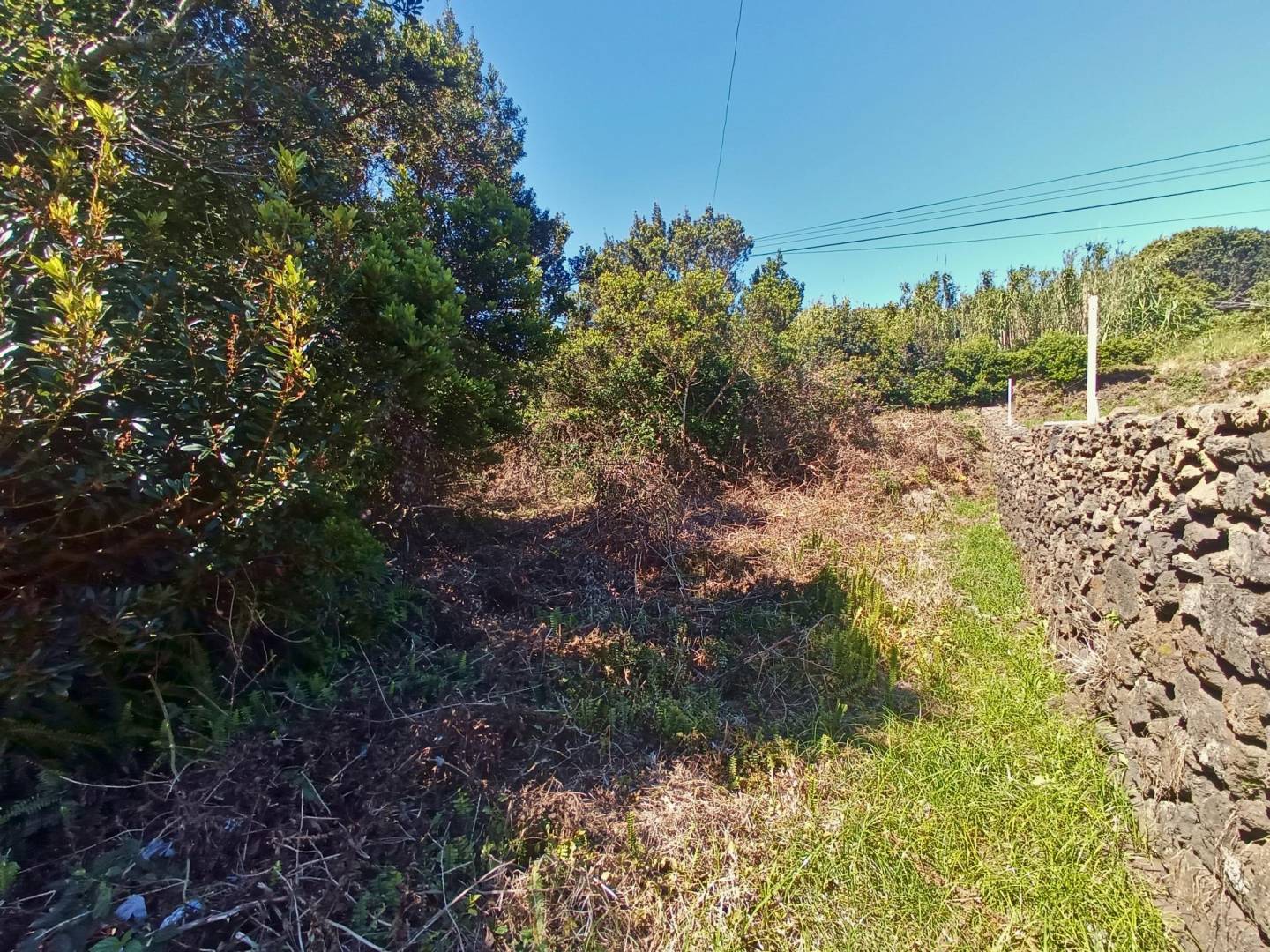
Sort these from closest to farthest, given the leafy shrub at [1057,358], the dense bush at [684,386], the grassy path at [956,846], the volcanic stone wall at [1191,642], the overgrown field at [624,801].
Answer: the volcanic stone wall at [1191,642] < the overgrown field at [624,801] < the grassy path at [956,846] < the dense bush at [684,386] < the leafy shrub at [1057,358]

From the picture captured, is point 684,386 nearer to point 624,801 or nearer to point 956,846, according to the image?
point 624,801

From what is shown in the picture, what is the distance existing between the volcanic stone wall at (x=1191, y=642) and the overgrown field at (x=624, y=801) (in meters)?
0.23

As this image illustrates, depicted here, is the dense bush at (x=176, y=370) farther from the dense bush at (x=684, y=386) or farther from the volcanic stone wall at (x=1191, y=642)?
the dense bush at (x=684, y=386)

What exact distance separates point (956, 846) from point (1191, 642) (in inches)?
45.2

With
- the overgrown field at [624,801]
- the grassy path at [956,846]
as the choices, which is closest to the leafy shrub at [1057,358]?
the overgrown field at [624,801]

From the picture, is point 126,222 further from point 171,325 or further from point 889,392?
point 889,392

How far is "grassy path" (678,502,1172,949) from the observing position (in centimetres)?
174

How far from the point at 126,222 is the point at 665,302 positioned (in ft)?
17.8

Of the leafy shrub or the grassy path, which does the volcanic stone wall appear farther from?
the leafy shrub

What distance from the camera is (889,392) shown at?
13.5 metres

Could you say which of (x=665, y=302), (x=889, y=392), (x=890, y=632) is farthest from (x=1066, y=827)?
(x=889, y=392)

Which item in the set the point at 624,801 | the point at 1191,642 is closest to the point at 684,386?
the point at 624,801

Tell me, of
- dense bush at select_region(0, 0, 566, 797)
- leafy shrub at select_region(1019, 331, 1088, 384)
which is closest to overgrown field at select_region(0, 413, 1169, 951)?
dense bush at select_region(0, 0, 566, 797)

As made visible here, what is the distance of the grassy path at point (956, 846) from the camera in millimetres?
1743
